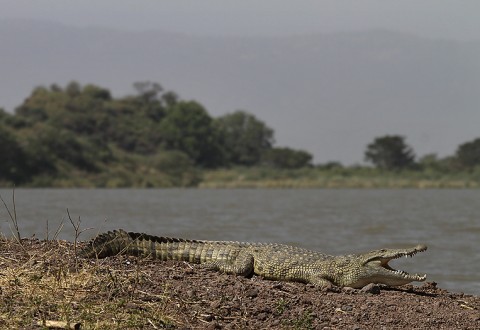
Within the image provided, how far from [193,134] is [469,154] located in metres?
29.8

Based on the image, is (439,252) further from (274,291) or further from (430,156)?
(430,156)

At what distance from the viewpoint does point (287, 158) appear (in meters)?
103

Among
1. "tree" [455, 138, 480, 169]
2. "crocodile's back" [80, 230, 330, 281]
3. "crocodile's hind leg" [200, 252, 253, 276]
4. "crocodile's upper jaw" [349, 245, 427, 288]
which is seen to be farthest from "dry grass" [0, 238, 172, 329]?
"tree" [455, 138, 480, 169]

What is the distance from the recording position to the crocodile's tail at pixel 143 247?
811cm

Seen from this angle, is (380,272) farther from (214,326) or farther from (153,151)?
(153,151)

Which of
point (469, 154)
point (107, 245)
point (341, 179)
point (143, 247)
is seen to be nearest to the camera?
point (107, 245)

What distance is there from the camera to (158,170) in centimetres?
8838

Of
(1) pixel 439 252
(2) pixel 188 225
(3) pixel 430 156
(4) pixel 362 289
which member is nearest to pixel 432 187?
(3) pixel 430 156

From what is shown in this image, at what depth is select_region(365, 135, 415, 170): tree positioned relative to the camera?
93.9 metres

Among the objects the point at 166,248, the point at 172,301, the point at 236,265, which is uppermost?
the point at 166,248

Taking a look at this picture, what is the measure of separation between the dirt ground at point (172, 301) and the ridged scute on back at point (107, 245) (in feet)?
0.44

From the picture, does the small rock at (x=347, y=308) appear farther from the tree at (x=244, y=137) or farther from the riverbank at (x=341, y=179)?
the tree at (x=244, y=137)

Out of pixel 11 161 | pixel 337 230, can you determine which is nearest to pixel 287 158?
pixel 11 161

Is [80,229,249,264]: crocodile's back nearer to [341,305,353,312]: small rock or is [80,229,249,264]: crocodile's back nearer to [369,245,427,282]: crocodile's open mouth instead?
[369,245,427,282]: crocodile's open mouth
